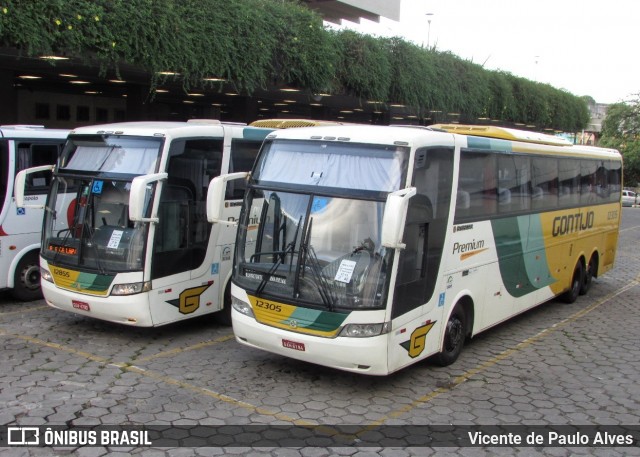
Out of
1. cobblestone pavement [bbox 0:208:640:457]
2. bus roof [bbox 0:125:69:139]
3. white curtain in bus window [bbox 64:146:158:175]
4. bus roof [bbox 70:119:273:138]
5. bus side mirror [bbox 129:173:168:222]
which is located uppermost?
bus roof [bbox 70:119:273:138]

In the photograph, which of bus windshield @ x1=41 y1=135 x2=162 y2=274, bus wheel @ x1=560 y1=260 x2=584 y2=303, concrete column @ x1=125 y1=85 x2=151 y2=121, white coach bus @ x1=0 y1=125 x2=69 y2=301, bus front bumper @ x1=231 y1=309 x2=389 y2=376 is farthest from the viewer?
concrete column @ x1=125 y1=85 x2=151 y2=121

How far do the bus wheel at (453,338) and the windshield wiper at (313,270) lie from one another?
191 cm

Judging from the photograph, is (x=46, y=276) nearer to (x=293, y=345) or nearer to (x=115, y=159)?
(x=115, y=159)

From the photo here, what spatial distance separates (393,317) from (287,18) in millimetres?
11847

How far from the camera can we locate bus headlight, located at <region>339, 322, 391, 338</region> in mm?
6223

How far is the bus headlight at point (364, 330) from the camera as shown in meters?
6.22

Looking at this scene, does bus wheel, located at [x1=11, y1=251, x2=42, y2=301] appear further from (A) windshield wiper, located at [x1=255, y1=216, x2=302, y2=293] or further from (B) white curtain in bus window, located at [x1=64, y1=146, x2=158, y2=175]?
(A) windshield wiper, located at [x1=255, y1=216, x2=302, y2=293]

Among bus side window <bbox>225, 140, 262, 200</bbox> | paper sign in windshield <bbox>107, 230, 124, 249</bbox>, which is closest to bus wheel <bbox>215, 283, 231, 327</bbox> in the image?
bus side window <bbox>225, 140, 262, 200</bbox>

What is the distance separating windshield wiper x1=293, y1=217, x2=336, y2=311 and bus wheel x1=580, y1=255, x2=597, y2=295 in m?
8.00

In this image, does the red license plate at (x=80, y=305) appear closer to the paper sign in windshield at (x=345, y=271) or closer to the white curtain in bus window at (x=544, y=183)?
the paper sign in windshield at (x=345, y=271)

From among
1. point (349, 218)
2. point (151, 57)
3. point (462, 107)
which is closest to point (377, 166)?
point (349, 218)

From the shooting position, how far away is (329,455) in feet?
17.3

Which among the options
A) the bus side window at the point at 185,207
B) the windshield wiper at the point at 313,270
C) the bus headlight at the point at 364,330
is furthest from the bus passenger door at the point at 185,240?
the bus headlight at the point at 364,330

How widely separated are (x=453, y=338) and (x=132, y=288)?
400cm
